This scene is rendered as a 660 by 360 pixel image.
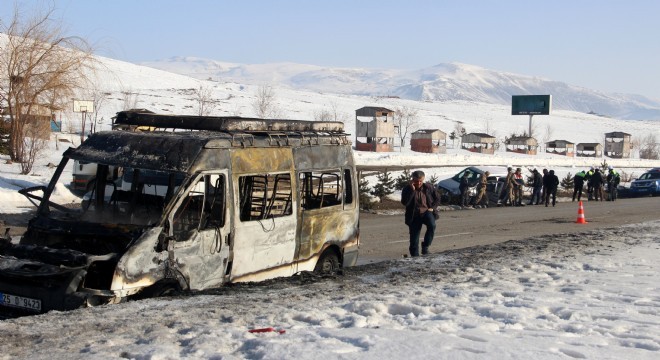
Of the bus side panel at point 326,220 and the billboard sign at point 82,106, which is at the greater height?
the billboard sign at point 82,106

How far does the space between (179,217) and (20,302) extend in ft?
6.24

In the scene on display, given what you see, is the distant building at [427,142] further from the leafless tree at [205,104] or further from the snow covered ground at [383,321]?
the snow covered ground at [383,321]

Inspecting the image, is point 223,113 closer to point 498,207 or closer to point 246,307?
point 498,207

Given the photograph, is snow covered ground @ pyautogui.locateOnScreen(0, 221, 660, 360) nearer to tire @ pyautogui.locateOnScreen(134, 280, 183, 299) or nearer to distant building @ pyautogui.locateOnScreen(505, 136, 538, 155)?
tire @ pyautogui.locateOnScreen(134, 280, 183, 299)

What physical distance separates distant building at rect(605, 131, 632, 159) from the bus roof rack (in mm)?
108098

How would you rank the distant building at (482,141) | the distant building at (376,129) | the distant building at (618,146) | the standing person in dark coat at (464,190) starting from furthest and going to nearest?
the distant building at (618,146), the distant building at (482,141), the distant building at (376,129), the standing person in dark coat at (464,190)

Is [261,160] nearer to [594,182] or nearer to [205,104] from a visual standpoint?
[594,182]

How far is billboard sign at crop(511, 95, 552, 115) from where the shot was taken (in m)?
104

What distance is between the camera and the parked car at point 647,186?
4444cm

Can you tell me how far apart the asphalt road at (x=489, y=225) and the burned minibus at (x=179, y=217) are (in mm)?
4430

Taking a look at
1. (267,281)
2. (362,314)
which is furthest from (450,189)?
(362,314)

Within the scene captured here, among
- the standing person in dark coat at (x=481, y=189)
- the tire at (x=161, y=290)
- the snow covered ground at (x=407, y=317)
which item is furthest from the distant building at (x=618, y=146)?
the tire at (x=161, y=290)

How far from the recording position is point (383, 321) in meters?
7.55

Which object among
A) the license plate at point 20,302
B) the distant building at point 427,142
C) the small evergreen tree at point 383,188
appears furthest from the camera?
the distant building at point 427,142
